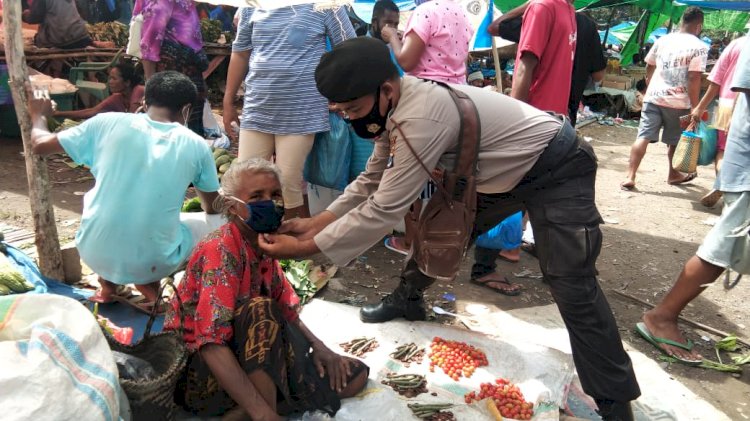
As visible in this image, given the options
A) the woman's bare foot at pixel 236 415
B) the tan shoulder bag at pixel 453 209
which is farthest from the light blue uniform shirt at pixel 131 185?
the tan shoulder bag at pixel 453 209

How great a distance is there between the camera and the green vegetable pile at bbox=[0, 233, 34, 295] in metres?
2.99

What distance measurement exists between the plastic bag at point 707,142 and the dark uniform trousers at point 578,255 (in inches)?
179

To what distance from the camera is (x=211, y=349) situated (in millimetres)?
2174

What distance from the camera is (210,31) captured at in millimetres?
9211

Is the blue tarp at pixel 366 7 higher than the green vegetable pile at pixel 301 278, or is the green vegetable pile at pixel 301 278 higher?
the blue tarp at pixel 366 7

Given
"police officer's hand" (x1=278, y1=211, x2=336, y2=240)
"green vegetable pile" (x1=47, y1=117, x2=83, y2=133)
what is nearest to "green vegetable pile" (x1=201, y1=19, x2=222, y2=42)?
"green vegetable pile" (x1=47, y1=117, x2=83, y2=133)

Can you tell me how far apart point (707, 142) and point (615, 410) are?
15.9ft

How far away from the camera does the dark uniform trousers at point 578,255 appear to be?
253 cm

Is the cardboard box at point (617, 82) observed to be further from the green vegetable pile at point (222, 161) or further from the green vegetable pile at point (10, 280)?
the green vegetable pile at point (10, 280)

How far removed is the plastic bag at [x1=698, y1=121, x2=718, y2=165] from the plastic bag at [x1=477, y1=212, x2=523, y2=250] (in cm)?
332

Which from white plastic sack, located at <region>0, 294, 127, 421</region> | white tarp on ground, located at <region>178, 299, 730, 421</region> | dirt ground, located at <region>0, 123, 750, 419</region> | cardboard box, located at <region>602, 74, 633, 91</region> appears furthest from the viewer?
cardboard box, located at <region>602, 74, 633, 91</region>

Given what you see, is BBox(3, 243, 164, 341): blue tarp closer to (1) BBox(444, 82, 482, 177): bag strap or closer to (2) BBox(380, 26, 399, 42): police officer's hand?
(1) BBox(444, 82, 482, 177): bag strap

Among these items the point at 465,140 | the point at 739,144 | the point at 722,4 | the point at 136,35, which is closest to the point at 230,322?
the point at 465,140

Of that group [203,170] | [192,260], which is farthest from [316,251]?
[203,170]
